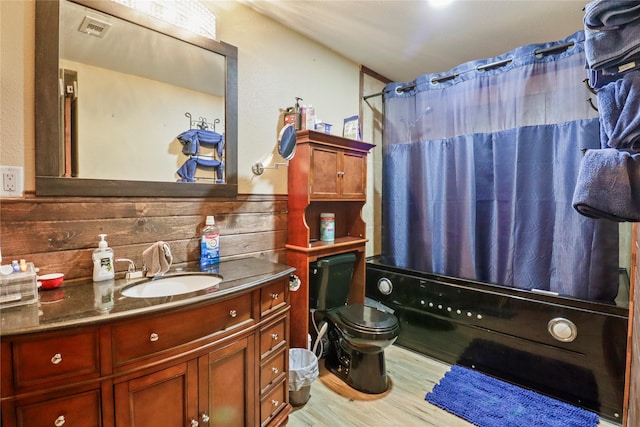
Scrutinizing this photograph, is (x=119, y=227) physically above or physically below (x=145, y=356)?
above

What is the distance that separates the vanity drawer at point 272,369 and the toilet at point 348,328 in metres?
0.49

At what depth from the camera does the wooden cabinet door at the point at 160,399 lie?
0.95 m

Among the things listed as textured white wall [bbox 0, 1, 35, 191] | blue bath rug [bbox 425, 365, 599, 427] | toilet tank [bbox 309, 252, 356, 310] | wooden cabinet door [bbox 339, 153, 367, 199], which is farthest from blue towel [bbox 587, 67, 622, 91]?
textured white wall [bbox 0, 1, 35, 191]

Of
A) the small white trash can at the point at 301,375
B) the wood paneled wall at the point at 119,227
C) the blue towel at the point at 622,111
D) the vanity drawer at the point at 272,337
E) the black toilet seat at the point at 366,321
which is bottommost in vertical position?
the small white trash can at the point at 301,375

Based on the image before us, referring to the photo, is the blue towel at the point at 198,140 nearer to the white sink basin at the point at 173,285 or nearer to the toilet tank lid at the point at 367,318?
the white sink basin at the point at 173,285

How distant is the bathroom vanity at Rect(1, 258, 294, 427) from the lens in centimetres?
82

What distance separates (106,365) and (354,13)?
224 cm

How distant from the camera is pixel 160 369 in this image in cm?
102

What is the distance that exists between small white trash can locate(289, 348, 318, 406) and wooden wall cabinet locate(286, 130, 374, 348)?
0.27ft

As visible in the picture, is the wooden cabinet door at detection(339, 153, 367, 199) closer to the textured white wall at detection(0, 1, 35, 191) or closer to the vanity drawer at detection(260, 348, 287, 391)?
the vanity drawer at detection(260, 348, 287, 391)

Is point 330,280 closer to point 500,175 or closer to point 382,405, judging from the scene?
point 382,405

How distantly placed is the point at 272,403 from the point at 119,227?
1.13 m

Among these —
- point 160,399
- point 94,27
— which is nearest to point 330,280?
point 160,399

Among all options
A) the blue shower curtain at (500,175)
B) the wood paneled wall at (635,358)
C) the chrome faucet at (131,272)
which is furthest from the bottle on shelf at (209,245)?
the wood paneled wall at (635,358)
